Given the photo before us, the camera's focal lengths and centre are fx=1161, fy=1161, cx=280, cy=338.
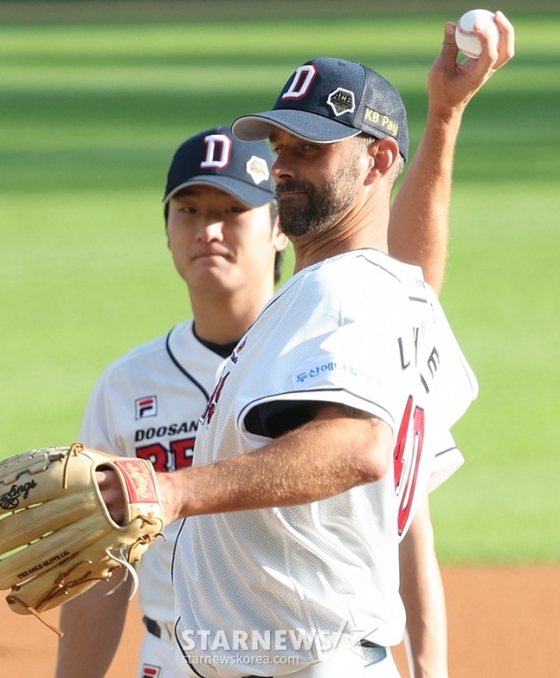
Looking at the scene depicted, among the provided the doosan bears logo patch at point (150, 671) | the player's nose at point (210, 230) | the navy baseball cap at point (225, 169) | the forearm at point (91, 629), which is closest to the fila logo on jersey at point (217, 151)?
the navy baseball cap at point (225, 169)

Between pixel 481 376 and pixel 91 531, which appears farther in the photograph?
pixel 481 376

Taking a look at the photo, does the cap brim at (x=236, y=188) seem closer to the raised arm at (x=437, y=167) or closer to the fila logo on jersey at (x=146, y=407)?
the raised arm at (x=437, y=167)

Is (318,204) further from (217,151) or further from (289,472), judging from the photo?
(217,151)

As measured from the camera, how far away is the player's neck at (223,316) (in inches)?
124

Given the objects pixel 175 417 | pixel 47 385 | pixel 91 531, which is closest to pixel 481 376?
pixel 47 385

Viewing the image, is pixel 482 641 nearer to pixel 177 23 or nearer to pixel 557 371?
pixel 557 371

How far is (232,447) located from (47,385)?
5868 mm

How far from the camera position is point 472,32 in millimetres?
2838

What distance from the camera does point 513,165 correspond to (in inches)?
557

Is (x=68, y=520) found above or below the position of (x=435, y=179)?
below

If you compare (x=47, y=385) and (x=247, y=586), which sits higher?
(x=247, y=586)

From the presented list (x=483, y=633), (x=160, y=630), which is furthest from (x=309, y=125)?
(x=483, y=633)

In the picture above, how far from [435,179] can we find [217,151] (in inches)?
23.9

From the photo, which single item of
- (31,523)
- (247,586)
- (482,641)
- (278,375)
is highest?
(278,375)
